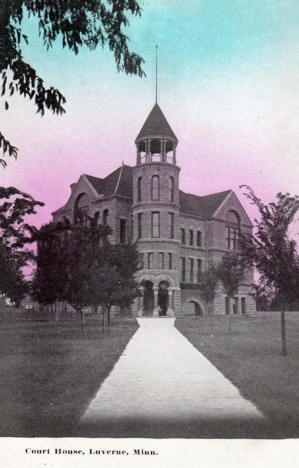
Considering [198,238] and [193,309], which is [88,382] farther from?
[198,238]

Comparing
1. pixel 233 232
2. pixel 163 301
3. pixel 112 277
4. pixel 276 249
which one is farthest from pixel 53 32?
pixel 163 301

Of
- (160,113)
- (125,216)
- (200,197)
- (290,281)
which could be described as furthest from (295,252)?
(200,197)

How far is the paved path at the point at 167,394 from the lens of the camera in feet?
19.7

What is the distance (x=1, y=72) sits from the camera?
5.84 m

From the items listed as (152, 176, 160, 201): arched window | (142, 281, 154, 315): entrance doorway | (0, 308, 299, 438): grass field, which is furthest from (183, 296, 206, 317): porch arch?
(0, 308, 299, 438): grass field

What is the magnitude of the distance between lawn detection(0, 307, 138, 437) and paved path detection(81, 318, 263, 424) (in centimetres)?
29

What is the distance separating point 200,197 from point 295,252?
31.1 metres

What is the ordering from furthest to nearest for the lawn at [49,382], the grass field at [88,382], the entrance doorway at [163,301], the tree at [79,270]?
the entrance doorway at [163,301] < the tree at [79,270] < the lawn at [49,382] < the grass field at [88,382]

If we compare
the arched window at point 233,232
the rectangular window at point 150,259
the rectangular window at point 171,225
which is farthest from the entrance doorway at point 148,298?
the arched window at point 233,232

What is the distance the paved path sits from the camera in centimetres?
601

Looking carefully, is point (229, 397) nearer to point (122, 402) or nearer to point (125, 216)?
point (122, 402)

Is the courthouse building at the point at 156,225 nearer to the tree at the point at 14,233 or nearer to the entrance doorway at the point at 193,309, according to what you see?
the entrance doorway at the point at 193,309

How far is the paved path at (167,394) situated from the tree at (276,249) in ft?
8.25

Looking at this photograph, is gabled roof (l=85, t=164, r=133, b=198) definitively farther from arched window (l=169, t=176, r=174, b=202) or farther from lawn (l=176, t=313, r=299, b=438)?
lawn (l=176, t=313, r=299, b=438)
